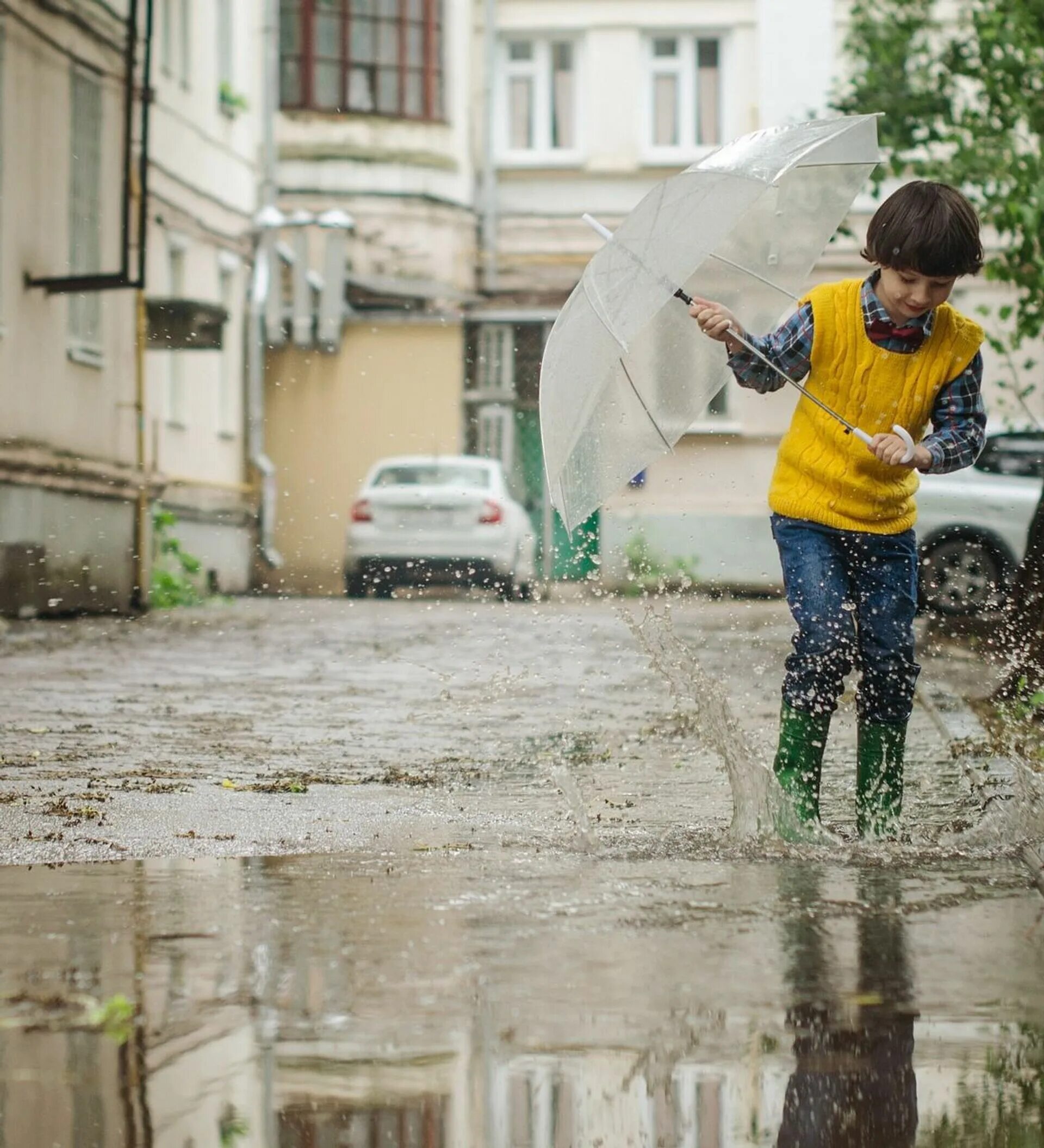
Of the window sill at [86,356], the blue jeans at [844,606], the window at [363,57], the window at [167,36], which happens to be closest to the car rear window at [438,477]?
the window sill at [86,356]

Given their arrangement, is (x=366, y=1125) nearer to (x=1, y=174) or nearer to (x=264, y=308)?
(x=1, y=174)

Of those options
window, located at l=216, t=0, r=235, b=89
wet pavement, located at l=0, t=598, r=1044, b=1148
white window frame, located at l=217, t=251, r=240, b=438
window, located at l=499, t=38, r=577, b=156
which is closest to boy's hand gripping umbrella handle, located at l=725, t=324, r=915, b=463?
wet pavement, located at l=0, t=598, r=1044, b=1148

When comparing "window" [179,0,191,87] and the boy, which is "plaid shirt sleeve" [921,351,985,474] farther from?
"window" [179,0,191,87]

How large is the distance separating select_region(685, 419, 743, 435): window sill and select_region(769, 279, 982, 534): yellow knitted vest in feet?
81.9

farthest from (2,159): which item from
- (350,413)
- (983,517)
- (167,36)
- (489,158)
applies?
(489,158)

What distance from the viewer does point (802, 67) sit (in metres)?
31.3

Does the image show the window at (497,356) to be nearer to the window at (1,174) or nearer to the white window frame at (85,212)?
the white window frame at (85,212)

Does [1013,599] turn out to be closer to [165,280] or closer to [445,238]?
[165,280]

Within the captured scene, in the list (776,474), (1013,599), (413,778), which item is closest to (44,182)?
(1013,599)

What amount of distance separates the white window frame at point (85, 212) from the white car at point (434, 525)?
4.22 metres

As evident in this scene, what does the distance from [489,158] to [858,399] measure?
2655 cm

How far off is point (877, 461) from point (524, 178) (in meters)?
27.0

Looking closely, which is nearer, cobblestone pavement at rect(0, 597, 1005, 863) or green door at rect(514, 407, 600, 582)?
cobblestone pavement at rect(0, 597, 1005, 863)

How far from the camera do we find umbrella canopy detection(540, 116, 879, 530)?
18.6 ft
